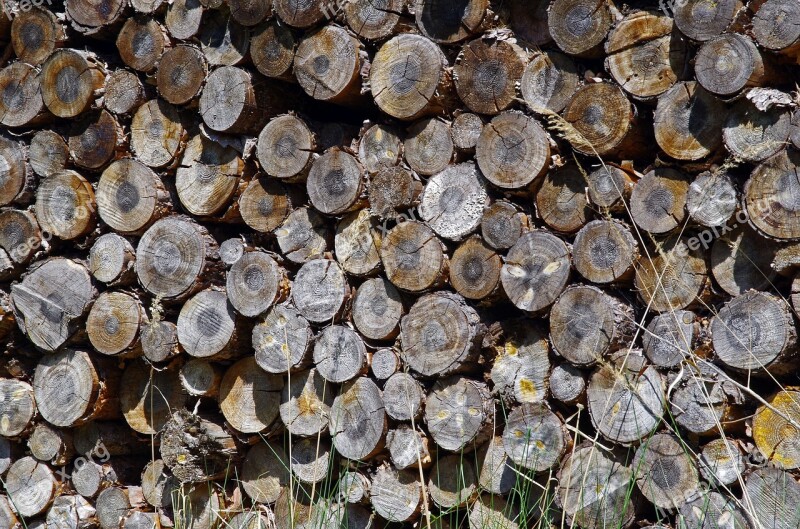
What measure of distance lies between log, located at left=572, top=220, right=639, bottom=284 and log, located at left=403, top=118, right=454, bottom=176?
56 centimetres

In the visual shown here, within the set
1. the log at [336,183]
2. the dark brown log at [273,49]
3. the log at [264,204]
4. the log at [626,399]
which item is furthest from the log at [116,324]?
the log at [626,399]

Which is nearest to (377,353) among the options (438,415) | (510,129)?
(438,415)

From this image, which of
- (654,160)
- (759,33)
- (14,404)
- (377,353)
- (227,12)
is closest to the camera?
(759,33)

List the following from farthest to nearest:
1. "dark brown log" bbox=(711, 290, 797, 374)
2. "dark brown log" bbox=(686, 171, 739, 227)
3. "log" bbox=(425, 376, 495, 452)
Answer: "log" bbox=(425, 376, 495, 452) < "dark brown log" bbox=(686, 171, 739, 227) < "dark brown log" bbox=(711, 290, 797, 374)

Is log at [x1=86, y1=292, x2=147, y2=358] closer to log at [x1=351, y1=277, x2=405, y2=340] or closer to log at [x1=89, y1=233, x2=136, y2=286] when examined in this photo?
log at [x1=89, y1=233, x2=136, y2=286]

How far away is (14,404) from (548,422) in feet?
7.79

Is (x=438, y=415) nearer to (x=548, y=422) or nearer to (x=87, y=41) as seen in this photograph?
(x=548, y=422)

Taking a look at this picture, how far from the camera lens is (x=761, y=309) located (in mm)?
2326

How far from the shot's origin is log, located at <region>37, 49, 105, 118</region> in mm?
3348

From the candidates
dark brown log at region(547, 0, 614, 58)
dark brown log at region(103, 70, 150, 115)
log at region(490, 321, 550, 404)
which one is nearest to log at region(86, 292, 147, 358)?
dark brown log at region(103, 70, 150, 115)

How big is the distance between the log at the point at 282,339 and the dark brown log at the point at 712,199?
142 cm

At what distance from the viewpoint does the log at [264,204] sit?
10.1 feet

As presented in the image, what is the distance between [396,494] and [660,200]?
1.37 meters

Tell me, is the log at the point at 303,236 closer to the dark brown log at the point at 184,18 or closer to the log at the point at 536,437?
the dark brown log at the point at 184,18
